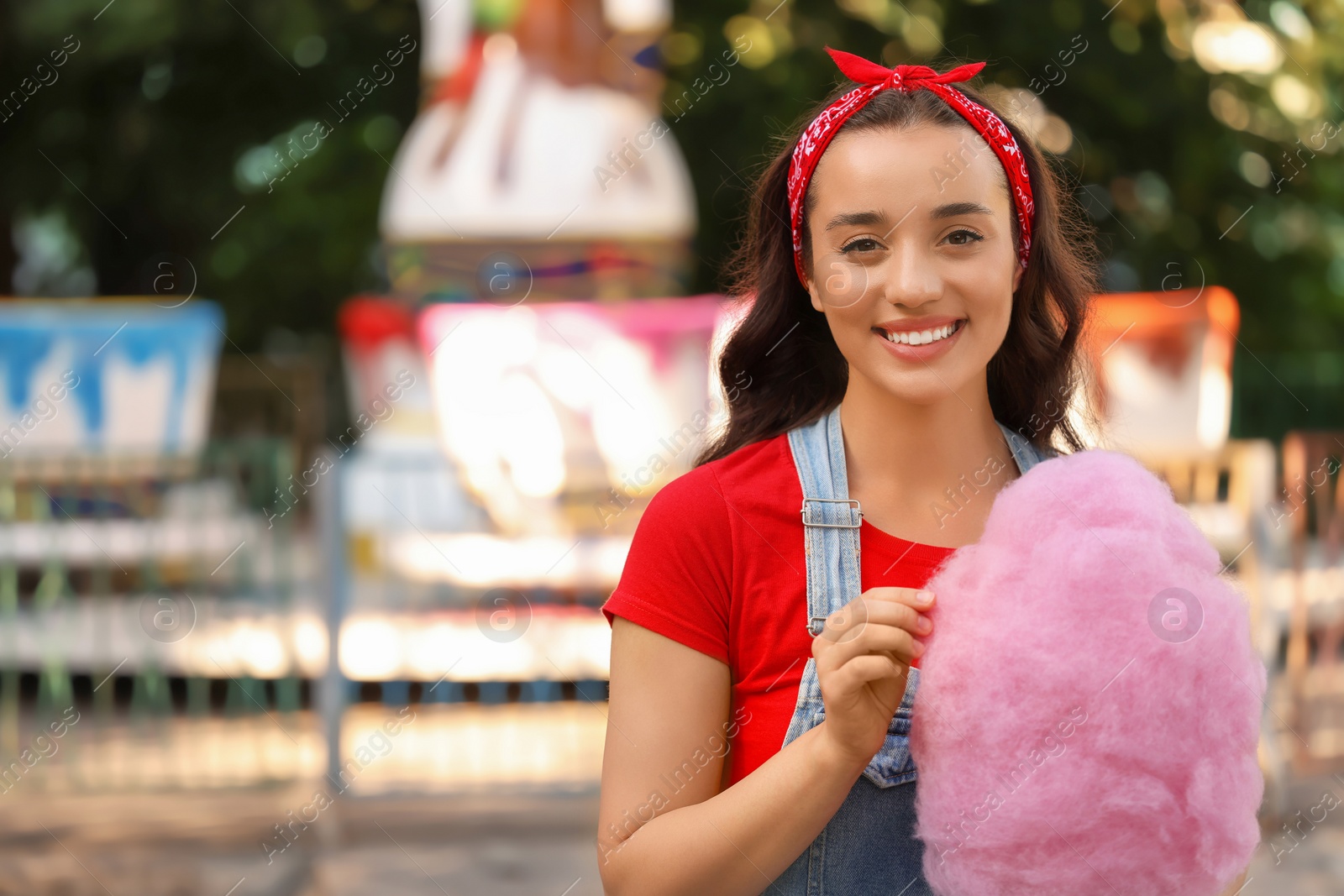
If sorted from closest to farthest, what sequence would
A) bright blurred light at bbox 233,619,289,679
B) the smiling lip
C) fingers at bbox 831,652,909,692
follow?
fingers at bbox 831,652,909,692
the smiling lip
bright blurred light at bbox 233,619,289,679

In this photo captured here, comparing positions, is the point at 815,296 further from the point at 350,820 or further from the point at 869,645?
the point at 350,820

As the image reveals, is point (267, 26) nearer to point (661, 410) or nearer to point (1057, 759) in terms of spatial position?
point (661, 410)

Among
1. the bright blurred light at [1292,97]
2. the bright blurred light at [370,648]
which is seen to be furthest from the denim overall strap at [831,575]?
the bright blurred light at [1292,97]

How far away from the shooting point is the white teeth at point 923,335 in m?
1.56

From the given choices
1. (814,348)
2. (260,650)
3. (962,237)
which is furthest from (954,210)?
(260,650)

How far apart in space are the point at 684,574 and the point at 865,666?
281 mm

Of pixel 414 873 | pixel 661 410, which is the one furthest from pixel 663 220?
pixel 414 873

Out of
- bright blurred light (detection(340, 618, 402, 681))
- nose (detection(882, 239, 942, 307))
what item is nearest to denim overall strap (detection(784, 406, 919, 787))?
nose (detection(882, 239, 942, 307))

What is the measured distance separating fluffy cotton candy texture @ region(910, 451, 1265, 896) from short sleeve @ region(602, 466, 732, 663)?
26cm

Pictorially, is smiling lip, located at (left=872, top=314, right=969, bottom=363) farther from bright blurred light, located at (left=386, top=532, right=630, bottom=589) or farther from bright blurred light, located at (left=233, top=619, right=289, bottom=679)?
bright blurred light, located at (left=233, top=619, right=289, bottom=679)

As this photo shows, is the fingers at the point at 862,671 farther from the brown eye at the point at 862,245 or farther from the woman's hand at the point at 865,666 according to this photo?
the brown eye at the point at 862,245

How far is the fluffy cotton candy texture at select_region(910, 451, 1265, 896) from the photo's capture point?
140cm

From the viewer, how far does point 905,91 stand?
5.39 feet

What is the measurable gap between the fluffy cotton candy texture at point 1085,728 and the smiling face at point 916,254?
272 millimetres
